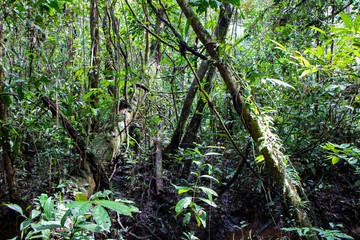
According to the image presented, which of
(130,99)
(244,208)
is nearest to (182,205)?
(130,99)

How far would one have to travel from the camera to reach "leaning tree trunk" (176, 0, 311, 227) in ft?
5.64

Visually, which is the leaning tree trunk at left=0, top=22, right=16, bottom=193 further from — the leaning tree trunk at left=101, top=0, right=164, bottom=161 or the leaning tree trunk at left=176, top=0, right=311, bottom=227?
the leaning tree trunk at left=176, top=0, right=311, bottom=227

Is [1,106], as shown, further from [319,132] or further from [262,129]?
[319,132]

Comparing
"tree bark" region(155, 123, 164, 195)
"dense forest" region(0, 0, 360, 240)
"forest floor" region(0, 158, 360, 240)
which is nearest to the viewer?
"dense forest" region(0, 0, 360, 240)

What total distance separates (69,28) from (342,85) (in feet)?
9.68

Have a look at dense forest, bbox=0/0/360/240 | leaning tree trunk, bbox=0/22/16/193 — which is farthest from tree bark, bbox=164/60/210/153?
leaning tree trunk, bbox=0/22/16/193

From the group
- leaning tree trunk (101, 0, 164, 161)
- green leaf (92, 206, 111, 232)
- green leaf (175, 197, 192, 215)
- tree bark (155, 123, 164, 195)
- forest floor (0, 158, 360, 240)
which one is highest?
leaning tree trunk (101, 0, 164, 161)

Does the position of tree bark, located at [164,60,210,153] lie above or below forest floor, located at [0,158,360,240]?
above

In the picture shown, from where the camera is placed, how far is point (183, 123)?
342cm

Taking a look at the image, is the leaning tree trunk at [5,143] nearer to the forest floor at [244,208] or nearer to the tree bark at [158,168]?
the forest floor at [244,208]

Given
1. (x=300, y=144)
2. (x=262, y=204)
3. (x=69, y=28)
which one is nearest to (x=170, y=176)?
(x=262, y=204)

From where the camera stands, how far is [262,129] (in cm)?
173

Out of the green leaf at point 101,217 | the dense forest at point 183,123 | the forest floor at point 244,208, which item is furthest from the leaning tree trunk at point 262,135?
the green leaf at point 101,217

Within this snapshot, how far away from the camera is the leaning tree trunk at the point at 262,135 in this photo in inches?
67.7
